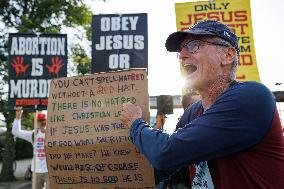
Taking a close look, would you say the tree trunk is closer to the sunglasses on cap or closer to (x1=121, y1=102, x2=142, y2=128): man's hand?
(x1=121, y1=102, x2=142, y2=128): man's hand

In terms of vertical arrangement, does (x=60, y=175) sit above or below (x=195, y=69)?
below

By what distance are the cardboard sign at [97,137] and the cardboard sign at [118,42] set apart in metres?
4.59

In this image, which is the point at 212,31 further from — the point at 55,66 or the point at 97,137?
the point at 55,66

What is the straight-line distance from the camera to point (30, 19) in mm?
16531

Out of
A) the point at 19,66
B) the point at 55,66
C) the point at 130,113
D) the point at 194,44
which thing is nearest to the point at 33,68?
the point at 19,66

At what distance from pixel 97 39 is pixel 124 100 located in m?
5.05

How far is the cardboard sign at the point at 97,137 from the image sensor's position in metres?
2.54

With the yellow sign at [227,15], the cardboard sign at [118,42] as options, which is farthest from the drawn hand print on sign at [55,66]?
the yellow sign at [227,15]

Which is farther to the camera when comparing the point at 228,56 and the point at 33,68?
the point at 33,68

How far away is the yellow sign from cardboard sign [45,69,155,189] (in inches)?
155

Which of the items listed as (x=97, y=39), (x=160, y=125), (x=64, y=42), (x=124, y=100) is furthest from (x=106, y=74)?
(x=64, y=42)

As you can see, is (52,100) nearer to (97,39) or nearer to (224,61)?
(224,61)

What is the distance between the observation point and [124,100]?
8.50 feet

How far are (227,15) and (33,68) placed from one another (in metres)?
4.02
